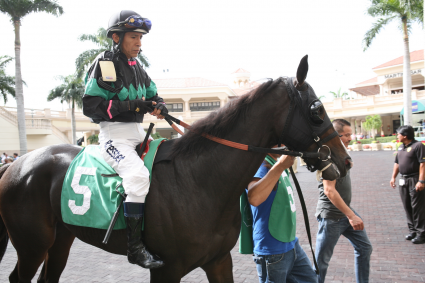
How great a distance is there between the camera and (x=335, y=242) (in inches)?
145

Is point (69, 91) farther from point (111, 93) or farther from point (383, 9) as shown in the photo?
point (111, 93)

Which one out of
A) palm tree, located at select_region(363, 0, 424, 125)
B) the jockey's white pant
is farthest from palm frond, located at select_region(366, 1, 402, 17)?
the jockey's white pant

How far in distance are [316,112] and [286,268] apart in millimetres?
1345

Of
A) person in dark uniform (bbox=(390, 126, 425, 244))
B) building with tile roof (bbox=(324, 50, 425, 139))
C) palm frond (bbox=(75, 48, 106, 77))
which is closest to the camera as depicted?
person in dark uniform (bbox=(390, 126, 425, 244))

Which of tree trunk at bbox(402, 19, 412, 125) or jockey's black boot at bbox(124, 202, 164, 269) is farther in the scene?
tree trunk at bbox(402, 19, 412, 125)

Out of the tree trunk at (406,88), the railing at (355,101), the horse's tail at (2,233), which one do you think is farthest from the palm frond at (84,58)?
the railing at (355,101)

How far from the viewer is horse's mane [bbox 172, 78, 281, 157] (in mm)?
2301

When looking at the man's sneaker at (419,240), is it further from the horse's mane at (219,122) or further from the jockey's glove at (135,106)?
the jockey's glove at (135,106)

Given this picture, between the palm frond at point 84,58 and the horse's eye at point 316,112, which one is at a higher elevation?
the palm frond at point 84,58

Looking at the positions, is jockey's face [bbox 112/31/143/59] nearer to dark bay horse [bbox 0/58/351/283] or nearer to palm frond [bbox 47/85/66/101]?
dark bay horse [bbox 0/58/351/283]

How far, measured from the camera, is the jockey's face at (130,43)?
267cm

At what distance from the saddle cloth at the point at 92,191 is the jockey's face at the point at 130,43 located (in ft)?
2.62

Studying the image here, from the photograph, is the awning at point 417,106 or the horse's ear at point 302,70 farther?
the awning at point 417,106

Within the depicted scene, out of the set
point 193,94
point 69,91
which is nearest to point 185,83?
point 193,94
